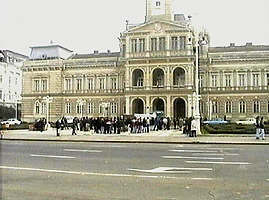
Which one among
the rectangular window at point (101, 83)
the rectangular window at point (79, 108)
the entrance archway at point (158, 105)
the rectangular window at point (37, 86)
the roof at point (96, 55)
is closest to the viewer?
the entrance archway at point (158, 105)

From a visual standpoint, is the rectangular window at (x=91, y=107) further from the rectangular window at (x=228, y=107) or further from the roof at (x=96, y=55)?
the rectangular window at (x=228, y=107)

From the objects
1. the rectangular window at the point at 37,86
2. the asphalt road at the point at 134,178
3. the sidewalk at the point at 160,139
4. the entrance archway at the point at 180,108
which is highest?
the rectangular window at the point at 37,86

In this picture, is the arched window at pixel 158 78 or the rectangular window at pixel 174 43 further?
the arched window at pixel 158 78

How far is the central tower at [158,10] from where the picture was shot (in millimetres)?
84625

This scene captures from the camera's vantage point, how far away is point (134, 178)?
12109 mm

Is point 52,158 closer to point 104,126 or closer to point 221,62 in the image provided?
point 104,126

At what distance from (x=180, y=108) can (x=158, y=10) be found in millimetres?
19889

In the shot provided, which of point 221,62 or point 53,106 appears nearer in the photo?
point 221,62

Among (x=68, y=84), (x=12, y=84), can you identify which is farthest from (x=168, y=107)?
(x=12, y=84)

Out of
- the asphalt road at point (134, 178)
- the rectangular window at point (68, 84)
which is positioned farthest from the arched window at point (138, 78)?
the asphalt road at point (134, 178)

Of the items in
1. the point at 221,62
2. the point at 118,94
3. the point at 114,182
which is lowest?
the point at 114,182

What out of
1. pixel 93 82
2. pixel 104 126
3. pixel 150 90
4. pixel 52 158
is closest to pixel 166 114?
pixel 150 90

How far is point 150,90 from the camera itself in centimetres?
7981

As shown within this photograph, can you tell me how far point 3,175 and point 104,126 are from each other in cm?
2998
